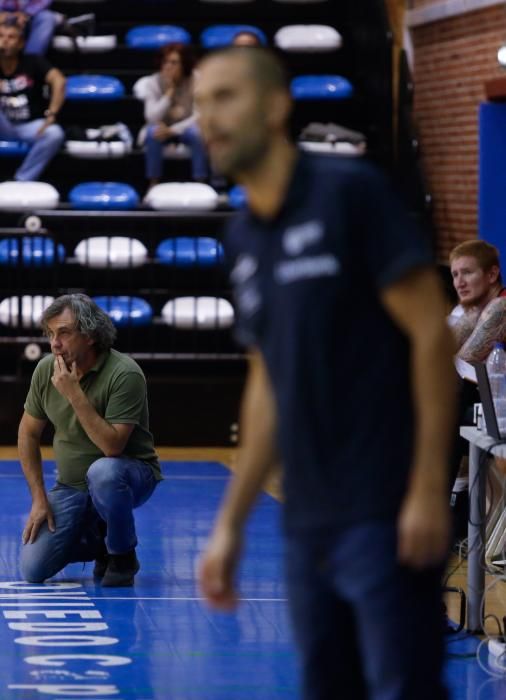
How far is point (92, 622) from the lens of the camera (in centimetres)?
590

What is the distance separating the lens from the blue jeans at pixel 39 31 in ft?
43.6

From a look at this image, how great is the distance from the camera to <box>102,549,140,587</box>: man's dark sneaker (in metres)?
6.56

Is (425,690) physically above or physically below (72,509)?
above

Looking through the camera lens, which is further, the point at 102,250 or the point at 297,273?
the point at 102,250

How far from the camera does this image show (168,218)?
459 inches

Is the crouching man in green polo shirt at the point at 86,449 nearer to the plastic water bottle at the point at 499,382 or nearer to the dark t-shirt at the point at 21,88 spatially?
the plastic water bottle at the point at 499,382

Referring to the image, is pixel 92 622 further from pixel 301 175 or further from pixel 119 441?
pixel 301 175

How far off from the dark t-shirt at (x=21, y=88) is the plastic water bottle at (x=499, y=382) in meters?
8.08

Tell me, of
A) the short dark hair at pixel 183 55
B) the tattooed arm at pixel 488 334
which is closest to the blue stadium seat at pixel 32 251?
the short dark hair at pixel 183 55

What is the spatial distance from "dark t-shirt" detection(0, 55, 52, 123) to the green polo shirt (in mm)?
6795

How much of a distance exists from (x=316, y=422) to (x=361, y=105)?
36.9ft

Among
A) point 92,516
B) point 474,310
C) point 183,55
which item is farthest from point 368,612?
point 183,55

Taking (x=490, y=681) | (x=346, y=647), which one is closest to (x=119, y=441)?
(x=490, y=681)

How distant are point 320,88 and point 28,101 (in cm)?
251
